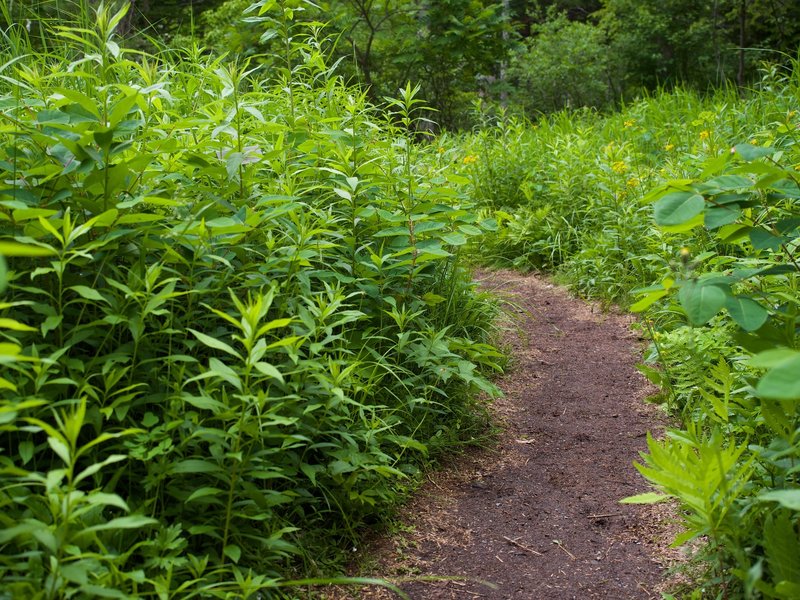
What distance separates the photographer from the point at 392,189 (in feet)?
11.0

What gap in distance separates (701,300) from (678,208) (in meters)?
0.25

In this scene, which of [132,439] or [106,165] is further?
[106,165]

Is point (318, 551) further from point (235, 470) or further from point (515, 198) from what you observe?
point (515, 198)

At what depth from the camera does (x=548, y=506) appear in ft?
8.82

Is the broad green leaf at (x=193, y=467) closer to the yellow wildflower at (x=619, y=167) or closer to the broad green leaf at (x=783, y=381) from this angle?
the broad green leaf at (x=783, y=381)

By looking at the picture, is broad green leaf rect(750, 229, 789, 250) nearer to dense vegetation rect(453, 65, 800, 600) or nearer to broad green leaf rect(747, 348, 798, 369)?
dense vegetation rect(453, 65, 800, 600)

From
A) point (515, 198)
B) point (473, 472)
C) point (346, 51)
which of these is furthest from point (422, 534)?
point (346, 51)

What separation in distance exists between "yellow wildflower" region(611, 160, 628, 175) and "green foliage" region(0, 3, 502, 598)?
2708mm

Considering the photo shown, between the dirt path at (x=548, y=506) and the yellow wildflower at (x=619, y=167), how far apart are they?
70.3 inches

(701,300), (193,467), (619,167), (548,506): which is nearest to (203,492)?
(193,467)

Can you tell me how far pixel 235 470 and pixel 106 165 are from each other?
3.21 feet

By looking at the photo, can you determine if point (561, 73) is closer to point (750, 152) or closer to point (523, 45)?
point (523, 45)

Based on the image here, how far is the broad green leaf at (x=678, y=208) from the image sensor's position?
171 cm

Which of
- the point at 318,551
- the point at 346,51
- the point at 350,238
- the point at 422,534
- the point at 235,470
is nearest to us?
the point at 235,470
